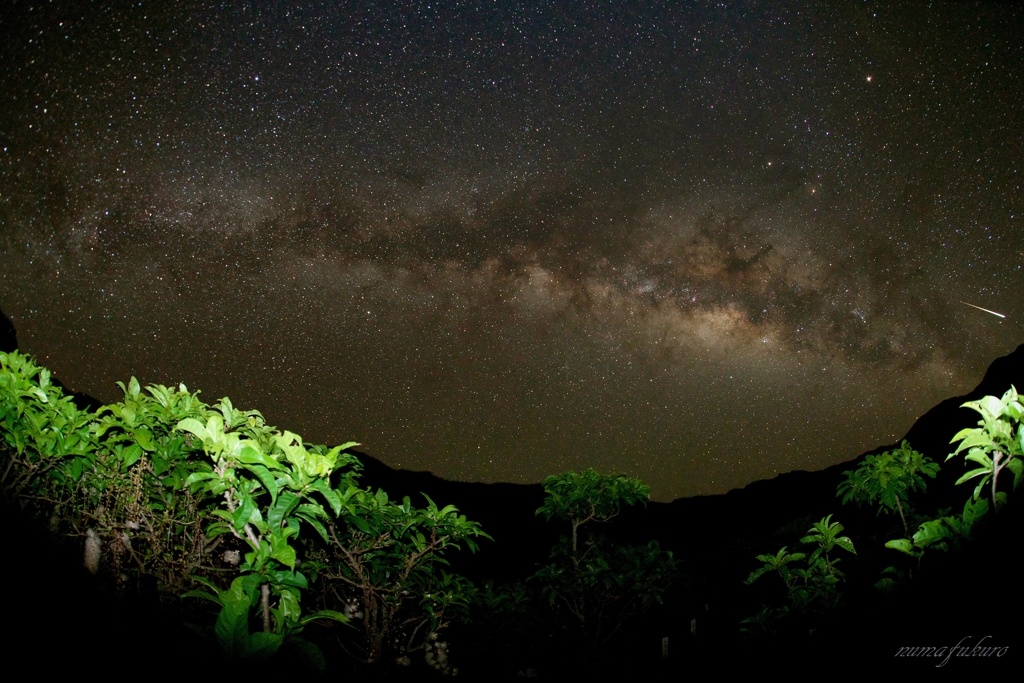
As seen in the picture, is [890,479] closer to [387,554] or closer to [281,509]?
[387,554]

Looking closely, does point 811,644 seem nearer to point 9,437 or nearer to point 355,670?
point 355,670

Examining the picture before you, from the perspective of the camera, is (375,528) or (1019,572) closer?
(1019,572)

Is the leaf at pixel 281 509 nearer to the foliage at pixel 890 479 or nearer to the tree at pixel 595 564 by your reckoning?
the foliage at pixel 890 479

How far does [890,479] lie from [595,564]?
11.0 ft

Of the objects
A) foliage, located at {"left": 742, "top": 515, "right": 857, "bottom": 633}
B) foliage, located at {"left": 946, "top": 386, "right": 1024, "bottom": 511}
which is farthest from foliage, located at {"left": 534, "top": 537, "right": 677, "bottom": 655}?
foliage, located at {"left": 946, "top": 386, "right": 1024, "bottom": 511}

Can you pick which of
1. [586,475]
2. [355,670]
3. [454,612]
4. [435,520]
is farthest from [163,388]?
[586,475]

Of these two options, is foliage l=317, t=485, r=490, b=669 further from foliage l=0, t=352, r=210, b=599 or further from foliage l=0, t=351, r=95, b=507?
foliage l=0, t=351, r=95, b=507

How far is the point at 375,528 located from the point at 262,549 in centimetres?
136

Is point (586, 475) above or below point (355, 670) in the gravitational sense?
above

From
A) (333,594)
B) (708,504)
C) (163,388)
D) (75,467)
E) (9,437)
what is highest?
(163,388)

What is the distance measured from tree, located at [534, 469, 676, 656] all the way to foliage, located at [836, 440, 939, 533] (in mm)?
2255

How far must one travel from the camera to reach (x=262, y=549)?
5.30 feet

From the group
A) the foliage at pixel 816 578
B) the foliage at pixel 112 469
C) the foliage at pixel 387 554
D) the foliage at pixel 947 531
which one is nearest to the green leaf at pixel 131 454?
the foliage at pixel 112 469

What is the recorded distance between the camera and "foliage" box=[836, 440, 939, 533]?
416cm
